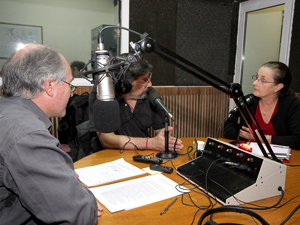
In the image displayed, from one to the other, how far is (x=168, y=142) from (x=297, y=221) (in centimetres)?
85

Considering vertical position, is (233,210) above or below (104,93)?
below

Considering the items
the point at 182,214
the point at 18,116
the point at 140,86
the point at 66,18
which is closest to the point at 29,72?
the point at 18,116

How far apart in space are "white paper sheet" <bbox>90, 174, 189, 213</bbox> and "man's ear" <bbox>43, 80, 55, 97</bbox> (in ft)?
1.56

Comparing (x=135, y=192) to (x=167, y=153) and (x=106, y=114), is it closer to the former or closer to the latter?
(x=106, y=114)

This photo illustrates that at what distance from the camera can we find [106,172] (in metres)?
1.33

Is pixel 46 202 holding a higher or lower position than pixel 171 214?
higher

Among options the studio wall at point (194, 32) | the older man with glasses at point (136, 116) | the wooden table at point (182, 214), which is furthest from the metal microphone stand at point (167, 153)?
the studio wall at point (194, 32)

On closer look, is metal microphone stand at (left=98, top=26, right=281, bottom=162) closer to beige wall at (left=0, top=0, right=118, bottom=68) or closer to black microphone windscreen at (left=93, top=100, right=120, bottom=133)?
black microphone windscreen at (left=93, top=100, right=120, bottom=133)

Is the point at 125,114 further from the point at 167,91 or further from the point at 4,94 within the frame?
the point at 167,91

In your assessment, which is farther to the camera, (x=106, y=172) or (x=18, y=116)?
(x=106, y=172)

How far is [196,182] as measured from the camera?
115cm

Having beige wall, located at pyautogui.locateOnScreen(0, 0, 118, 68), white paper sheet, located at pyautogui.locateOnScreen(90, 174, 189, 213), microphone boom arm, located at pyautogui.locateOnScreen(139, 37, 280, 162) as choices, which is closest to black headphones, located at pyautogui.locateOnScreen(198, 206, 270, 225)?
white paper sheet, located at pyautogui.locateOnScreen(90, 174, 189, 213)

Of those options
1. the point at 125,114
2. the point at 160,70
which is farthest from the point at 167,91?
the point at 125,114

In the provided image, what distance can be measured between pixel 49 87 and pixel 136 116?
1.22 m
